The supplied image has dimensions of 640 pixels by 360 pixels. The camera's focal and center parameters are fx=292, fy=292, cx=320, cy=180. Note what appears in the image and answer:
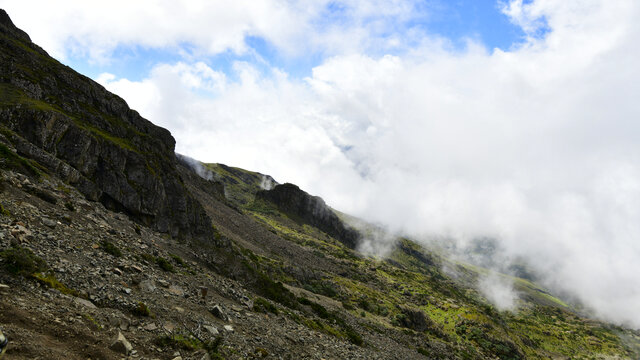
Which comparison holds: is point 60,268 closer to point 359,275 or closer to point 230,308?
point 230,308

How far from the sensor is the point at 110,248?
78.9ft

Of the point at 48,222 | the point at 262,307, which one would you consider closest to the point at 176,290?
the point at 48,222

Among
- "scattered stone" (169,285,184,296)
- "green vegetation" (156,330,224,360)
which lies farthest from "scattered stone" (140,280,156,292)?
"green vegetation" (156,330,224,360)

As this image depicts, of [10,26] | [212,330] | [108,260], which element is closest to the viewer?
[212,330]

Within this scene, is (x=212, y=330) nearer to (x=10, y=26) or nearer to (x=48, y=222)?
(x=48, y=222)

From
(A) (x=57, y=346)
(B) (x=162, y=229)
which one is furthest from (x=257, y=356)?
(B) (x=162, y=229)

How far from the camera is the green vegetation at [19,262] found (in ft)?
49.0

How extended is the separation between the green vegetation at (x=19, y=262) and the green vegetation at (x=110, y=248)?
7226mm

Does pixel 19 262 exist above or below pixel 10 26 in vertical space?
below

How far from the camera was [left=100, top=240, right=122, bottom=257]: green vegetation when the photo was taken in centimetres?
2375

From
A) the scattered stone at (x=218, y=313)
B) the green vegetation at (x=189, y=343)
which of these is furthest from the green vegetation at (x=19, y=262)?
the scattered stone at (x=218, y=313)

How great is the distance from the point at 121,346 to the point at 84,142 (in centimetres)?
4131

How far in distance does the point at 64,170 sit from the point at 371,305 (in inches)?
3159

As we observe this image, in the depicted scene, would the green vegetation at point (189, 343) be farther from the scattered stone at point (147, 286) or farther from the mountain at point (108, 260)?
the scattered stone at point (147, 286)
